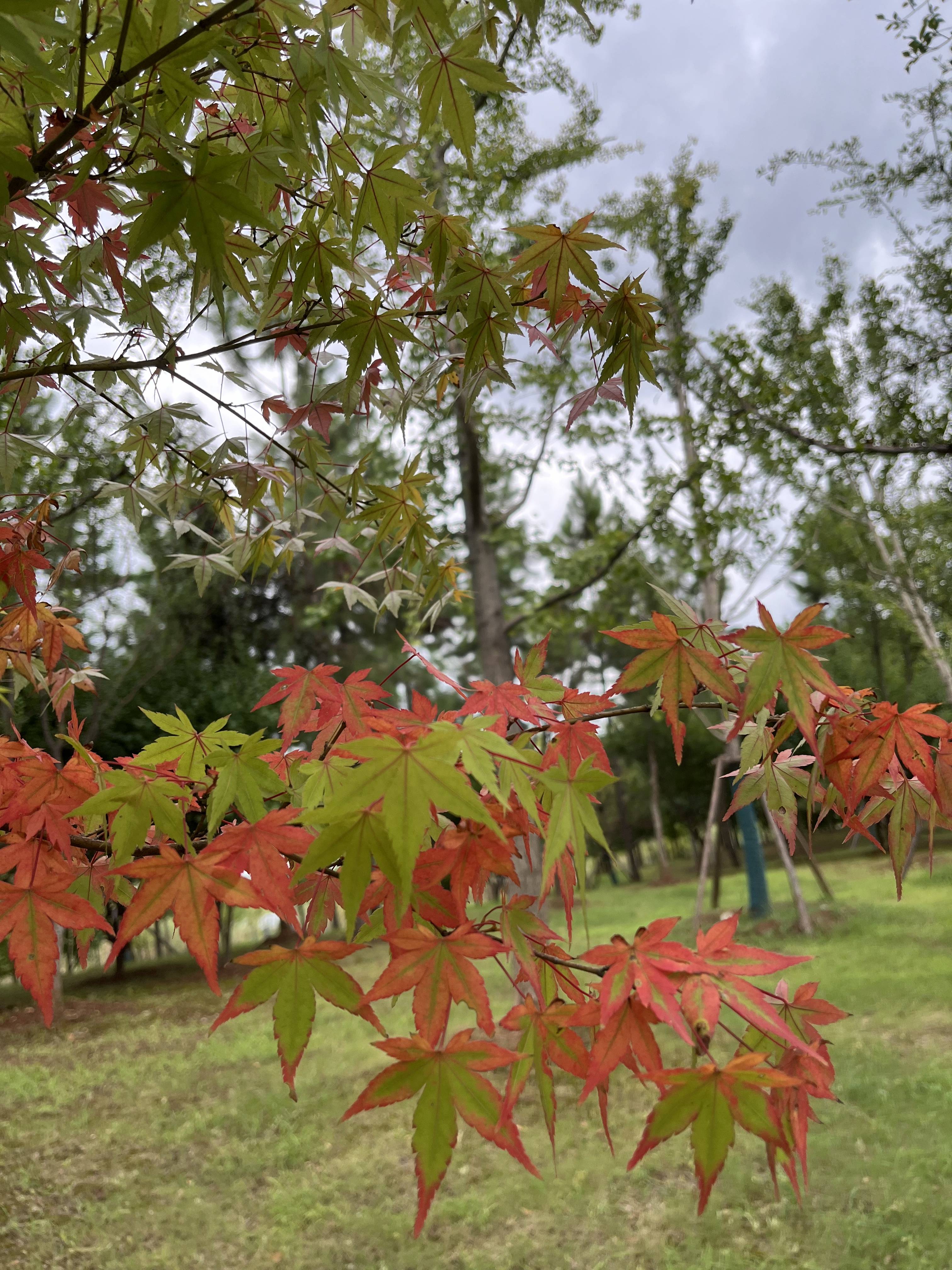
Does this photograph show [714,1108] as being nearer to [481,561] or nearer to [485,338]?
[485,338]

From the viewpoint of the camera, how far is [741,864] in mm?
17828

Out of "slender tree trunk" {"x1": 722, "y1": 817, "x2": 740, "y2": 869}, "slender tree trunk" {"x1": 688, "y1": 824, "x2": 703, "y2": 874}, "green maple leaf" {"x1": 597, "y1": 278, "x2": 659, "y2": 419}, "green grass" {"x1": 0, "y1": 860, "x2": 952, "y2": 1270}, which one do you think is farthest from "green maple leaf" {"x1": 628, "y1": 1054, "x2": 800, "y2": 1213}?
"slender tree trunk" {"x1": 688, "y1": 824, "x2": 703, "y2": 874}

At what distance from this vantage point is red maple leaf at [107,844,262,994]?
0.81 metres

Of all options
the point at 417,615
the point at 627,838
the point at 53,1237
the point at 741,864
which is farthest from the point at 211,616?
the point at 741,864

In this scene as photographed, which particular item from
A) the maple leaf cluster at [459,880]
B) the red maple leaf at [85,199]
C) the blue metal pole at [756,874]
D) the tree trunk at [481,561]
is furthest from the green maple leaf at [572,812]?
the blue metal pole at [756,874]

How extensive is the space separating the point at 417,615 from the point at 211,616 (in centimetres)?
456

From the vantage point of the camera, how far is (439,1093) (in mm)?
789

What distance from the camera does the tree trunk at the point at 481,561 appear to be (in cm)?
610

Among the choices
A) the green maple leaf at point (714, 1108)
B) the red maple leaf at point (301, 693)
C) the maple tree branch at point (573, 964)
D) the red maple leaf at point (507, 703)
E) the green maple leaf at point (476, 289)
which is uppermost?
the green maple leaf at point (476, 289)

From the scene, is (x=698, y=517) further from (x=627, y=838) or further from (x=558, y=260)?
(x=627, y=838)

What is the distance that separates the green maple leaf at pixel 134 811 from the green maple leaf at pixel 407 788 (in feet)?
1.12

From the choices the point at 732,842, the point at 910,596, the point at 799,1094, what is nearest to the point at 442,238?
the point at 799,1094

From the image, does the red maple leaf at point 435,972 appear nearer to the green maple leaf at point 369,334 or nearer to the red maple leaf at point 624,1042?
the red maple leaf at point 624,1042

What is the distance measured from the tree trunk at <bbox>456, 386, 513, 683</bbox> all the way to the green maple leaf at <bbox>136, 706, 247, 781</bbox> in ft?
15.9
